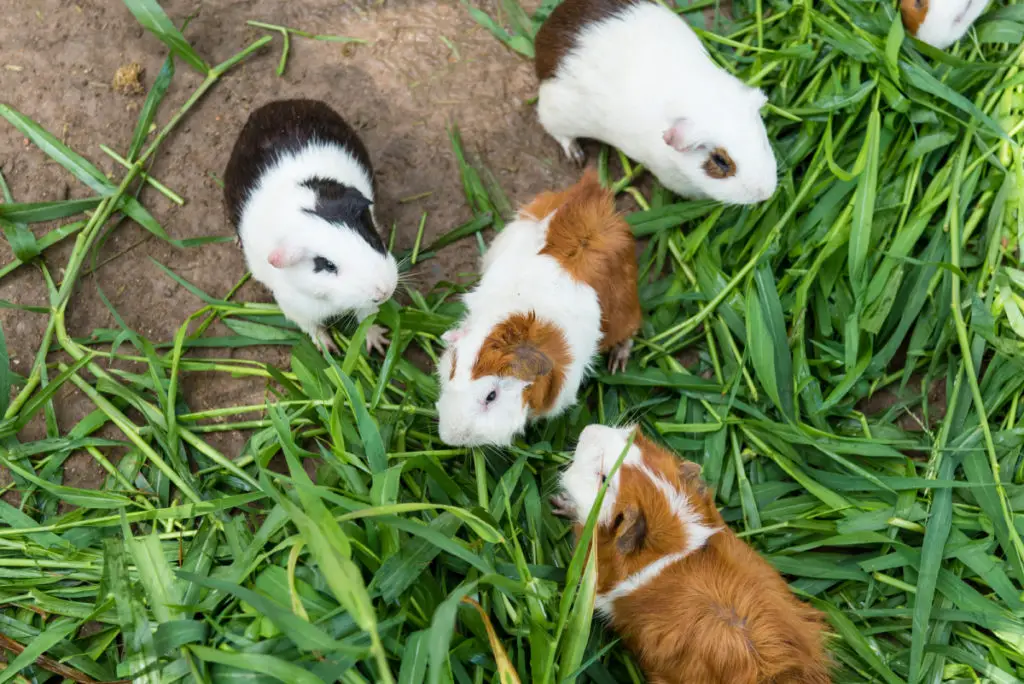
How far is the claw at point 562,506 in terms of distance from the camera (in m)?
2.44

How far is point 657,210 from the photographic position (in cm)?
→ 280

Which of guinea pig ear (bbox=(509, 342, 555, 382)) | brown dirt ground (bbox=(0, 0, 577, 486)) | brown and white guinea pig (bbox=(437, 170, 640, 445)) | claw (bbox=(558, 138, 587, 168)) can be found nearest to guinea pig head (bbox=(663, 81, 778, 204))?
brown and white guinea pig (bbox=(437, 170, 640, 445))

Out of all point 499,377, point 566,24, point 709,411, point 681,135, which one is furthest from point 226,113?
point 709,411

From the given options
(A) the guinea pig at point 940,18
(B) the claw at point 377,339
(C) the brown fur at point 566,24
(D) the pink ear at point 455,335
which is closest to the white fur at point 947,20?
(A) the guinea pig at point 940,18

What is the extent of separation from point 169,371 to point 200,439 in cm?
34

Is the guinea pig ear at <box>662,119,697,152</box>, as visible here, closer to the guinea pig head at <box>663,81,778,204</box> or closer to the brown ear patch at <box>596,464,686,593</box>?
the guinea pig head at <box>663,81,778,204</box>

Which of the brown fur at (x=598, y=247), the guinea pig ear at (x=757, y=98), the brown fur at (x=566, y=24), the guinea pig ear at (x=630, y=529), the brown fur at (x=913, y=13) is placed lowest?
the guinea pig ear at (x=630, y=529)

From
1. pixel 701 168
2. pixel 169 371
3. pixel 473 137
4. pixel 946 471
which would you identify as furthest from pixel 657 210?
pixel 169 371

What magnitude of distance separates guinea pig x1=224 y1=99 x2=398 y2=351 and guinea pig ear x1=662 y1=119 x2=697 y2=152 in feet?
3.73

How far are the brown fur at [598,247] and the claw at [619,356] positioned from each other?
12cm

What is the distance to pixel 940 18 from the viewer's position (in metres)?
2.64

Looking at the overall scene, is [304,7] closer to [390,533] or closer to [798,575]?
[390,533]

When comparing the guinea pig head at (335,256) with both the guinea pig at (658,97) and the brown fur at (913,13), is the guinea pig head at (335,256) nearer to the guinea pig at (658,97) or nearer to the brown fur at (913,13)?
the guinea pig at (658,97)

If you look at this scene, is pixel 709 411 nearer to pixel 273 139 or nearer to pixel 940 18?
pixel 940 18
